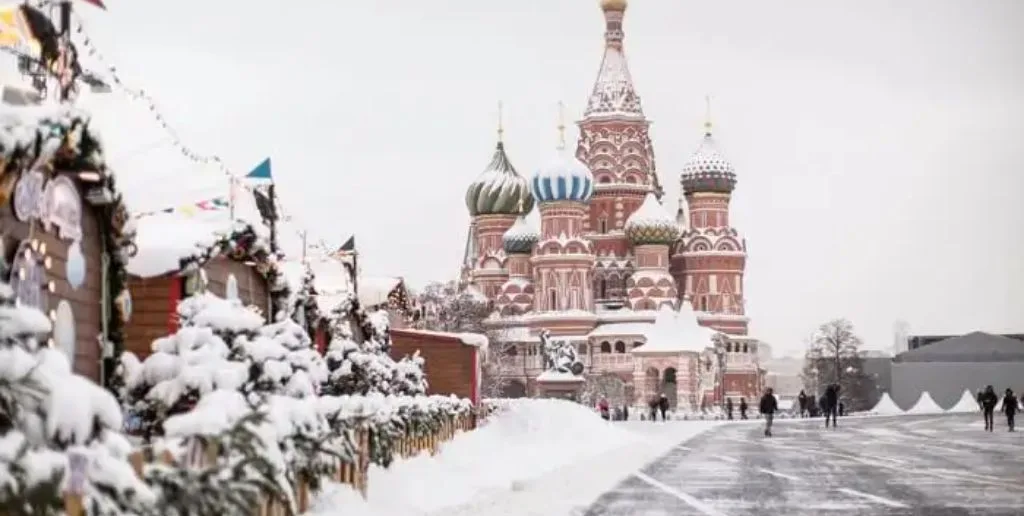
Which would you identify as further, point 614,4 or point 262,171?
point 614,4

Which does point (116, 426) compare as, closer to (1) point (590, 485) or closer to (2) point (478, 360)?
(1) point (590, 485)

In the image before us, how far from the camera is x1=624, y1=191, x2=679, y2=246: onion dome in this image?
9294 cm

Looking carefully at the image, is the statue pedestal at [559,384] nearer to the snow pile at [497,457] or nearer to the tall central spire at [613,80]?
the snow pile at [497,457]

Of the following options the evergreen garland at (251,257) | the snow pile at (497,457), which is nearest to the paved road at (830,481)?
the snow pile at (497,457)

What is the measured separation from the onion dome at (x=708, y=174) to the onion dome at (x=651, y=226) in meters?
2.31

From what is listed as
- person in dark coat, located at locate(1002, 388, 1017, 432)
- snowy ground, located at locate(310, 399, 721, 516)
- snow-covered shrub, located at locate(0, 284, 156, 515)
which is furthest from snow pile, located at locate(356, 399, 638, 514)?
person in dark coat, located at locate(1002, 388, 1017, 432)

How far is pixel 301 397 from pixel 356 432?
1.83 metres

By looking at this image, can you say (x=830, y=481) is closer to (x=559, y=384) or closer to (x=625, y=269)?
(x=559, y=384)

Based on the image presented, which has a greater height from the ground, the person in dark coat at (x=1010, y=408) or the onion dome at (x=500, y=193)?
the onion dome at (x=500, y=193)

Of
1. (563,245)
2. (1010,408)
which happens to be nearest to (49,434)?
(1010,408)

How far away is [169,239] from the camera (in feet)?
50.0

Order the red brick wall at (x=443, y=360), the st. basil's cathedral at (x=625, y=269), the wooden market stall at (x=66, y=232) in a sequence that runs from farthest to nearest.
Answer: the st. basil's cathedral at (x=625, y=269) < the red brick wall at (x=443, y=360) < the wooden market stall at (x=66, y=232)

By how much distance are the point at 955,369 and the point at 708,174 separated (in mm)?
23871

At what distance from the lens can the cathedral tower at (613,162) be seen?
95.3 m
